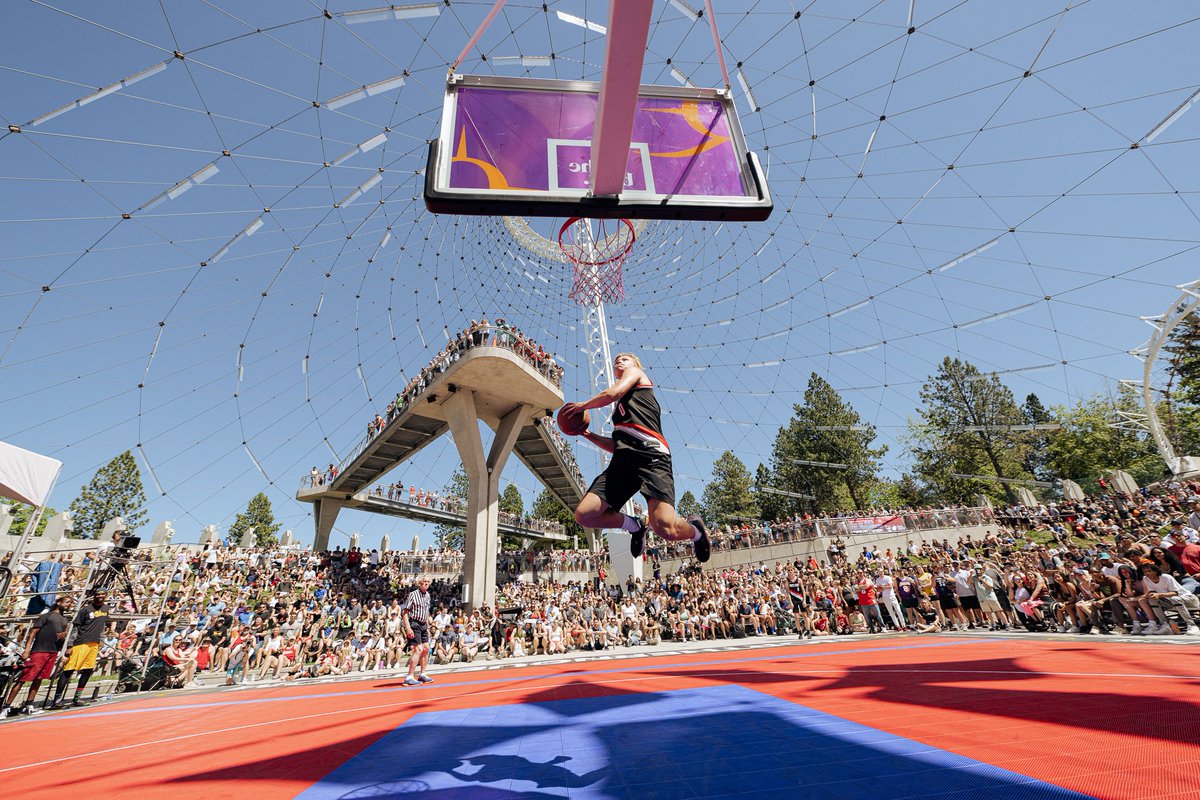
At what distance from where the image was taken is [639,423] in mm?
4734

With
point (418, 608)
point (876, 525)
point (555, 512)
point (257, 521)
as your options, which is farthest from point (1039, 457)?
point (257, 521)

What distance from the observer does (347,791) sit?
3.25m

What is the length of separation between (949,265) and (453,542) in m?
67.6

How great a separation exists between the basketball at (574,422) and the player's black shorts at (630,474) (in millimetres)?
431

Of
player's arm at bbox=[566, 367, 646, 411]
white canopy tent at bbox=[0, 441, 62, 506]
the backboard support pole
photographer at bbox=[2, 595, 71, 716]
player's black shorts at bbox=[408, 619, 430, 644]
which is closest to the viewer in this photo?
the backboard support pole

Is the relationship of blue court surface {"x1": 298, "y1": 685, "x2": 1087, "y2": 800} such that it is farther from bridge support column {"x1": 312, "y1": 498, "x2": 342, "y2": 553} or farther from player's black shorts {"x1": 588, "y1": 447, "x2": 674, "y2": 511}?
bridge support column {"x1": 312, "y1": 498, "x2": 342, "y2": 553}

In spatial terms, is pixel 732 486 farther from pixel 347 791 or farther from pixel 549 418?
pixel 347 791

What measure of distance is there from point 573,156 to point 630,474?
11.6 feet

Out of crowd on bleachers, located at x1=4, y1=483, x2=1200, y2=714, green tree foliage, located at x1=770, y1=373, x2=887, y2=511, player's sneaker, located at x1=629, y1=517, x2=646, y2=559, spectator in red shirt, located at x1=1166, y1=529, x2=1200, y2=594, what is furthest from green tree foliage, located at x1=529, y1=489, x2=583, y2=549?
player's sneaker, located at x1=629, y1=517, x2=646, y2=559

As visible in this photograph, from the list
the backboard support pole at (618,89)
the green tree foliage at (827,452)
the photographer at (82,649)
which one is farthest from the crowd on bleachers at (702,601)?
the green tree foliage at (827,452)

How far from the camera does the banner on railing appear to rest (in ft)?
87.5

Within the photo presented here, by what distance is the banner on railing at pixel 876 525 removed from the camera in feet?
87.5

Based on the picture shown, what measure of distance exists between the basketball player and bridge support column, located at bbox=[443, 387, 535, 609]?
20.4 metres

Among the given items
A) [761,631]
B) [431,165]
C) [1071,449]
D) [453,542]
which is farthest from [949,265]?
[453,542]
